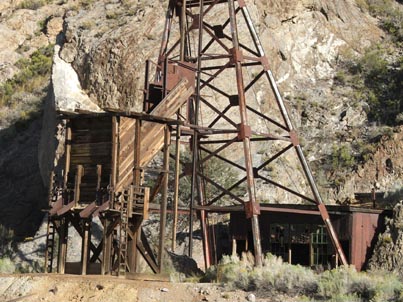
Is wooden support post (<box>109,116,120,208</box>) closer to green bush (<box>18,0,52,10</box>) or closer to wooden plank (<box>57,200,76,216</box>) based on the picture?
wooden plank (<box>57,200,76,216</box>)

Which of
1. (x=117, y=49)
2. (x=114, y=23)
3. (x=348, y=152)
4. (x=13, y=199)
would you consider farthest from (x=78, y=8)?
(x=348, y=152)

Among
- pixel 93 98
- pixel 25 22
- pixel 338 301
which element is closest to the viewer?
pixel 338 301

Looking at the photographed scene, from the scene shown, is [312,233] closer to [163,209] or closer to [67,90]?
[163,209]

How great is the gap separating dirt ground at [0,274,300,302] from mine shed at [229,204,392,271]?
7.05 m

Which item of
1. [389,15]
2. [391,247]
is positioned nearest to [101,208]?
[391,247]

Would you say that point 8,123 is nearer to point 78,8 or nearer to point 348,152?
point 78,8

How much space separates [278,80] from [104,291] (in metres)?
29.3

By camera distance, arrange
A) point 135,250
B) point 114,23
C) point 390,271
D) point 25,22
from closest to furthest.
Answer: point 135,250
point 390,271
point 114,23
point 25,22

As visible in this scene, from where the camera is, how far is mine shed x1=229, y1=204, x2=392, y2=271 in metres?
30.8

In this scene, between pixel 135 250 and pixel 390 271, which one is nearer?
pixel 135 250

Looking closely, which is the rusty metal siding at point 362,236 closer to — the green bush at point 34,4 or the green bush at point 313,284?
the green bush at point 313,284

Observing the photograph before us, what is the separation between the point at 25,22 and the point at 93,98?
74.8ft

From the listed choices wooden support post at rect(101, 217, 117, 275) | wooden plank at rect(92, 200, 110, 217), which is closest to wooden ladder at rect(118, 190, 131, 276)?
wooden support post at rect(101, 217, 117, 275)

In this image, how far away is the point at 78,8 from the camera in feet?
→ 177
